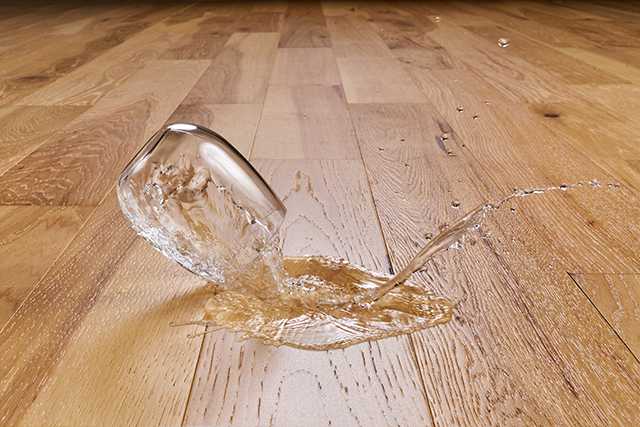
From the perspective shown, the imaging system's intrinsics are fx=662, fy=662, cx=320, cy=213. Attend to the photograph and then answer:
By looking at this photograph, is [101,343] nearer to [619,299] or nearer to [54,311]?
[54,311]

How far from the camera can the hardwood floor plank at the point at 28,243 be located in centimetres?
74

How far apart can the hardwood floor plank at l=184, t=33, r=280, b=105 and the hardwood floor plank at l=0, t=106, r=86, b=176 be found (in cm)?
28

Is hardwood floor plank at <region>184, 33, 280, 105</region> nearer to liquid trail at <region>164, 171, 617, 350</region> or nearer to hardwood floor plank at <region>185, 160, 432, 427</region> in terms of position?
liquid trail at <region>164, 171, 617, 350</region>

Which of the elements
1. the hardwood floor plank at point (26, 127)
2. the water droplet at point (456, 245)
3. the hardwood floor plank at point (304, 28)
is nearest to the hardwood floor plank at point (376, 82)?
the hardwood floor plank at point (304, 28)

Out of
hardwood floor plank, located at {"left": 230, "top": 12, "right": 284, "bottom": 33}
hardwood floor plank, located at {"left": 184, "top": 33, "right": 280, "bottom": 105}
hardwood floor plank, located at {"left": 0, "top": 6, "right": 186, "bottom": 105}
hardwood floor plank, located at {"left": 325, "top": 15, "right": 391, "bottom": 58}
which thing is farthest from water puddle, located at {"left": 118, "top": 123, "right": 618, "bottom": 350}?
hardwood floor plank, located at {"left": 230, "top": 12, "right": 284, "bottom": 33}

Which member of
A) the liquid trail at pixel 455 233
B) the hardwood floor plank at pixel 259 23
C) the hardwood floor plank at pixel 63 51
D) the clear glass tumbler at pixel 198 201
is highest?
the clear glass tumbler at pixel 198 201

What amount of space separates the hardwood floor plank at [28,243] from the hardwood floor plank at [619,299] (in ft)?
2.05

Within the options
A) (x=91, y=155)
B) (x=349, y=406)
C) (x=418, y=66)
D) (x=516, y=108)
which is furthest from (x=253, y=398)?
A: (x=418, y=66)

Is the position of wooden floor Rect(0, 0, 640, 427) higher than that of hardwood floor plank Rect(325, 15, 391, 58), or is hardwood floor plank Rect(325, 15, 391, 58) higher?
wooden floor Rect(0, 0, 640, 427)

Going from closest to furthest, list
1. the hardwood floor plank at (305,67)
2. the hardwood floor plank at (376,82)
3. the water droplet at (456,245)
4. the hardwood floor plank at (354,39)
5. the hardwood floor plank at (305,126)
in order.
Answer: the water droplet at (456,245)
the hardwood floor plank at (305,126)
the hardwood floor plank at (376,82)
the hardwood floor plank at (305,67)
the hardwood floor plank at (354,39)

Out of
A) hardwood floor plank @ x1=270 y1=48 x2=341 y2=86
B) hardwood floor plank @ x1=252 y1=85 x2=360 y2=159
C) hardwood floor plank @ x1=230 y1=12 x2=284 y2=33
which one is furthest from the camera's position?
hardwood floor plank @ x1=230 y1=12 x2=284 y2=33

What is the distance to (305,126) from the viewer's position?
134 centimetres

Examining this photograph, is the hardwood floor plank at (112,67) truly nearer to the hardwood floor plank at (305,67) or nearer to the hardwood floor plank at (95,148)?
the hardwood floor plank at (95,148)

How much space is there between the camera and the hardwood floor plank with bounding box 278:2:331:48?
2.31 m
